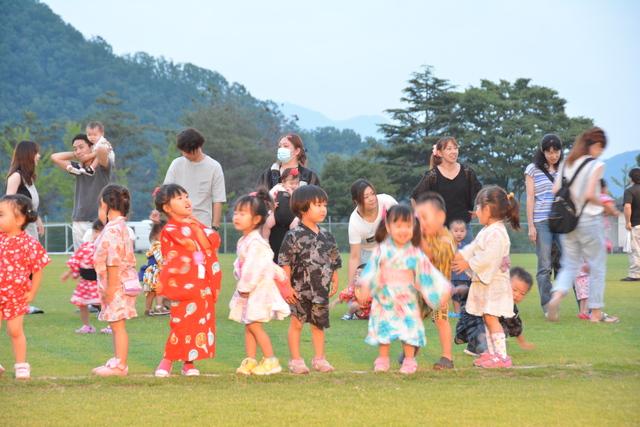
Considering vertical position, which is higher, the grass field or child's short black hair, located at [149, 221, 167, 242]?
child's short black hair, located at [149, 221, 167, 242]

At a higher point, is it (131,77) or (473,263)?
(131,77)

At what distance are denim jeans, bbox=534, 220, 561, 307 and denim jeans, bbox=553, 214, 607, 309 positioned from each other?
2925mm

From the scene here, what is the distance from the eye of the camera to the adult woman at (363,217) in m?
11.4

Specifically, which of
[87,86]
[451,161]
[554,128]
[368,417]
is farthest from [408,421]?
[87,86]

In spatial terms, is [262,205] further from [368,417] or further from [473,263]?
[368,417]

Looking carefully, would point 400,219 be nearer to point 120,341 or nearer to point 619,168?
point 120,341

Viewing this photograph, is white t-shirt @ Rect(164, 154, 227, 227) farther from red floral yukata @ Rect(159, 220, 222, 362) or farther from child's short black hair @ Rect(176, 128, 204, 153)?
red floral yukata @ Rect(159, 220, 222, 362)

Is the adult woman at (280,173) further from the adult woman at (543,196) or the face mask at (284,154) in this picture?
the adult woman at (543,196)

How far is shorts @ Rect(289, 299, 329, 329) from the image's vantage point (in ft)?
27.6

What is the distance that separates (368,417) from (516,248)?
4495 centimetres

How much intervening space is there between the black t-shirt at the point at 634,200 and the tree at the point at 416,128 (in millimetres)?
44253

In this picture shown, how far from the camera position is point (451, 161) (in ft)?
39.3

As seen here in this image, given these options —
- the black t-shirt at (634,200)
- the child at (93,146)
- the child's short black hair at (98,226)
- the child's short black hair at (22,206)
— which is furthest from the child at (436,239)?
the black t-shirt at (634,200)

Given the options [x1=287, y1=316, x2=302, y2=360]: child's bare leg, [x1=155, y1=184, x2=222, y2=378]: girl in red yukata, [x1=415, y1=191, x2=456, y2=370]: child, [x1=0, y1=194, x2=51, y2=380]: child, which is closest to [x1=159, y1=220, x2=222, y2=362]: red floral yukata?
[x1=155, y1=184, x2=222, y2=378]: girl in red yukata
